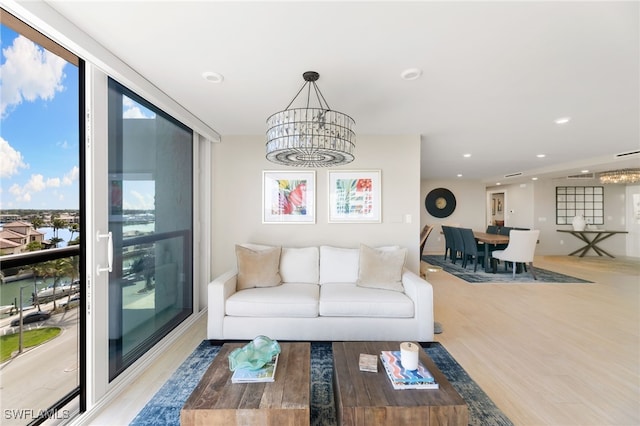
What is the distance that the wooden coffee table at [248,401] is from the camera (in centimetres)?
121

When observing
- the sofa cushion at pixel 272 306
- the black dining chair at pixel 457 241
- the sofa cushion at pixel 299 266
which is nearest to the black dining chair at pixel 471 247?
the black dining chair at pixel 457 241

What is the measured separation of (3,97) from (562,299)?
625 cm

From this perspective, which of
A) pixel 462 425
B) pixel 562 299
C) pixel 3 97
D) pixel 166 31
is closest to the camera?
pixel 462 425

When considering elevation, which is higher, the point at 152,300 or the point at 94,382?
the point at 152,300

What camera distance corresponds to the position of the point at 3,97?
4.30 feet

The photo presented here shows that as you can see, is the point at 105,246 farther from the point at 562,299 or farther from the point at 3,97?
the point at 562,299

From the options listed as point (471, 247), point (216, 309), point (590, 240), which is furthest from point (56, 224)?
point (590, 240)

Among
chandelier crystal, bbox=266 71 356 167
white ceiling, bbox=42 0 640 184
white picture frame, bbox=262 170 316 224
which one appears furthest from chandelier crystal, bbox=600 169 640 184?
chandelier crystal, bbox=266 71 356 167

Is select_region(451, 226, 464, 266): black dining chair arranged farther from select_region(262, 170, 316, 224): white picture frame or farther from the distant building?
the distant building

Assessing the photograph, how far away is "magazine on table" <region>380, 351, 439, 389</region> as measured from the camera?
53.7 inches

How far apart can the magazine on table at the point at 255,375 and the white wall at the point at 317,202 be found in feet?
6.57

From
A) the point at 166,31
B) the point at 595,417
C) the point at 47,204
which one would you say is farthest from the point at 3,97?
the point at 595,417

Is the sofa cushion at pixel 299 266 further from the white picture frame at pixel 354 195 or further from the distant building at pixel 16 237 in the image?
the distant building at pixel 16 237

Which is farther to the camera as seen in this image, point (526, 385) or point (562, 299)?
point (562, 299)
